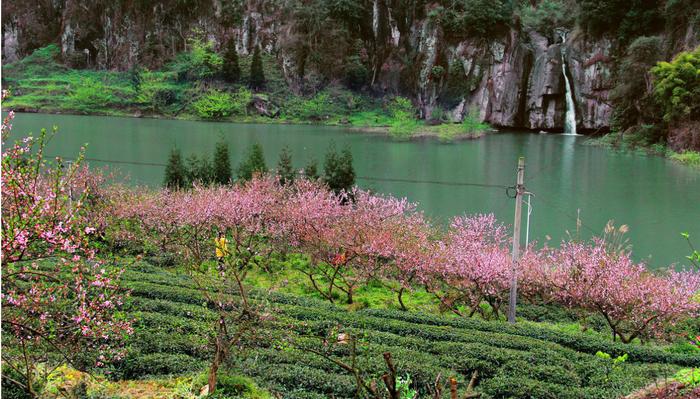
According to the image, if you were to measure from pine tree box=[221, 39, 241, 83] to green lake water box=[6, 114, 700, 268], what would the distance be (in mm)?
13459

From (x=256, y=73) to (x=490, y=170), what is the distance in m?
36.3

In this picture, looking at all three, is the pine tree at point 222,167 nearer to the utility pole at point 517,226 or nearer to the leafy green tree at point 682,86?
the utility pole at point 517,226

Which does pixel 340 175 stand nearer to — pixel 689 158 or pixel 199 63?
pixel 689 158

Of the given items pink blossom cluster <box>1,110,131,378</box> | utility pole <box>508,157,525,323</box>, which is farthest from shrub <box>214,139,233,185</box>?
pink blossom cluster <box>1,110,131,378</box>

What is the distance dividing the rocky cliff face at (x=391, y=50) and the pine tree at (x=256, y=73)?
304 centimetres

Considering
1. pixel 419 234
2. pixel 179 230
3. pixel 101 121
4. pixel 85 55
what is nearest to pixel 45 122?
pixel 101 121

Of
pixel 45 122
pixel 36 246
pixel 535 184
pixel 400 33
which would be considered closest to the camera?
pixel 36 246

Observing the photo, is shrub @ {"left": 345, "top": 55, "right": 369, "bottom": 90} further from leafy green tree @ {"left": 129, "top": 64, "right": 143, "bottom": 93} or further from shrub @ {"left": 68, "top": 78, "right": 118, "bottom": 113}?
shrub @ {"left": 68, "top": 78, "right": 118, "bottom": 113}

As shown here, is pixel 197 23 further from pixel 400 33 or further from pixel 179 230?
pixel 179 230

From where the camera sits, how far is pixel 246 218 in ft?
49.8

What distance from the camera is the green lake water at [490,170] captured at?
20156 mm

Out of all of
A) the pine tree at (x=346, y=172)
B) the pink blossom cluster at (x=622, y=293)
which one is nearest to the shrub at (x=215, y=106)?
the pine tree at (x=346, y=172)

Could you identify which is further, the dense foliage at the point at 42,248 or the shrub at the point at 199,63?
the shrub at the point at 199,63

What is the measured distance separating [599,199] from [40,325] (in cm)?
2228
